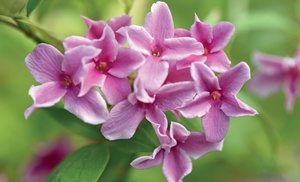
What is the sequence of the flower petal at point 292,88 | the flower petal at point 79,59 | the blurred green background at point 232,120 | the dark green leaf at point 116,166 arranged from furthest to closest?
1. the blurred green background at point 232,120
2. the flower petal at point 292,88
3. the dark green leaf at point 116,166
4. the flower petal at point 79,59

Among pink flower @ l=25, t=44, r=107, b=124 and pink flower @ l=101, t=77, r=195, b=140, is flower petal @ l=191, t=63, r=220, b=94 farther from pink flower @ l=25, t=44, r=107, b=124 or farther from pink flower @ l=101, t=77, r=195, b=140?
pink flower @ l=25, t=44, r=107, b=124

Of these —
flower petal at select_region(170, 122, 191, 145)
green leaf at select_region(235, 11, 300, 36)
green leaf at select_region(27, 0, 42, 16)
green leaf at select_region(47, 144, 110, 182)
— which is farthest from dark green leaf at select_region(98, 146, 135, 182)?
green leaf at select_region(235, 11, 300, 36)

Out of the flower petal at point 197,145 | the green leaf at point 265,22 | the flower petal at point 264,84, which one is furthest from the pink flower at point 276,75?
the flower petal at point 197,145

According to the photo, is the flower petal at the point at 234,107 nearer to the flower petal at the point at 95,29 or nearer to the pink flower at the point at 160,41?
the pink flower at the point at 160,41

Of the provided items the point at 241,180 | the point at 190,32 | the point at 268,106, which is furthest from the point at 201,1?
the point at 190,32

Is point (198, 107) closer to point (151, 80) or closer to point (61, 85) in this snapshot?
point (151, 80)

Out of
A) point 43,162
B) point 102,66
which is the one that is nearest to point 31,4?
point 102,66

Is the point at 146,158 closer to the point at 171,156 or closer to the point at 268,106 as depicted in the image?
the point at 171,156

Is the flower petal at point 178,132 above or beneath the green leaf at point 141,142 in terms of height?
above
